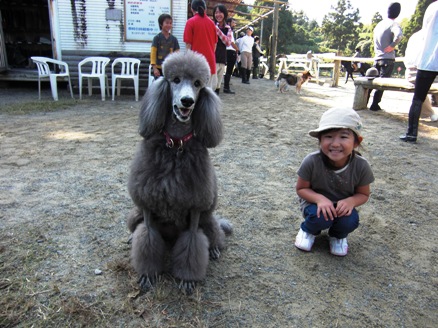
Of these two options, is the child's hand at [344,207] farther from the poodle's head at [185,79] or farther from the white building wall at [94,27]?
the white building wall at [94,27]

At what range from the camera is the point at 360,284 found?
6.36ft

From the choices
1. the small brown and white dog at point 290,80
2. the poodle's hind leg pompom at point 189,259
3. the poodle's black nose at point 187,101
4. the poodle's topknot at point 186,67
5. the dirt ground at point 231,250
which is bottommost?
the dirt ground at point 231,250

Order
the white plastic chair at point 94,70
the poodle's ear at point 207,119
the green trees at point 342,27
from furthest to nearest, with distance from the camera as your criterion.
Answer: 1. the green trees at point 342,27
2. the white plastic chair at point 94,70
3. the poodle's ear at point 207,119

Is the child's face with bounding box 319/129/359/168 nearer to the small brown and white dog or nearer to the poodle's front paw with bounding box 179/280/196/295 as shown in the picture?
the poodle's front paw with bounding box 179/280/196/295

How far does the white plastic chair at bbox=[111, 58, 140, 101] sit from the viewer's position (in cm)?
724

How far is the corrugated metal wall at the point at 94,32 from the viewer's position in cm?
775

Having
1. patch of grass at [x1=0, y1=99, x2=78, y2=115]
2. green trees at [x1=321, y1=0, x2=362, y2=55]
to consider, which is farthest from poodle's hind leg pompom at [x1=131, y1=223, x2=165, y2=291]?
green trees at [x1=321, y1=0, x2=362, y2=55]

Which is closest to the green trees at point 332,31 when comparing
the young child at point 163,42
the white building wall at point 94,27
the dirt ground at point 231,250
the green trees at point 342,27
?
Answer: the green trees at point 342,27

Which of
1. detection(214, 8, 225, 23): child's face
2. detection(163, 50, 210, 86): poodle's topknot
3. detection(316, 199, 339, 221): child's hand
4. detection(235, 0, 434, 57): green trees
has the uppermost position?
detection(235, 0, 434, 57): green trees

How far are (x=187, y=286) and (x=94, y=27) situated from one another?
25.9 ft

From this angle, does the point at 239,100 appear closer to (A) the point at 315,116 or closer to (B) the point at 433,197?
(A) the point at 315,116

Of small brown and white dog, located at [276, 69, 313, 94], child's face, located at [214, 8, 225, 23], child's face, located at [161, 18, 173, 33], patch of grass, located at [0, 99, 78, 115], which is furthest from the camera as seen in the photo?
small brown and white dog, located at [276, 69, 313, 94]

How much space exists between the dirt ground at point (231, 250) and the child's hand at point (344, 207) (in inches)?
13.6

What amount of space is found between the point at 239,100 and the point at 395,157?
453cm
